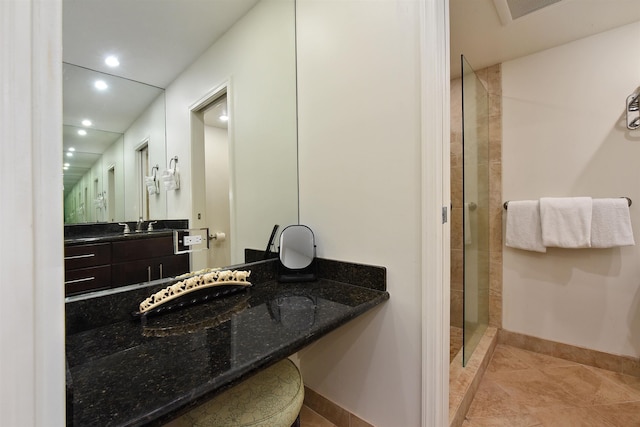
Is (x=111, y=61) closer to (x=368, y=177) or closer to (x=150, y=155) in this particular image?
(x=150, y=155)

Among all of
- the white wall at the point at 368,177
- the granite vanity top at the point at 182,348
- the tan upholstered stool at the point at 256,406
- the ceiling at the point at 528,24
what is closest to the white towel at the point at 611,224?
the ceiling at the point at 528,24

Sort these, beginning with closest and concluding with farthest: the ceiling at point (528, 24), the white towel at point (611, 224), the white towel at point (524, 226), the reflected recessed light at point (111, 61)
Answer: the reflected recessed light at point (111, 61)
the ceiling at point (528, 24)
the white towel at point (611, 224)
the white towel at point (524, 226)

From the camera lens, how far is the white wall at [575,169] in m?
1.70

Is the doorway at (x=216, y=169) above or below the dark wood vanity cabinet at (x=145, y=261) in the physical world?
above

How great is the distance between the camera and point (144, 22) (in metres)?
0.94

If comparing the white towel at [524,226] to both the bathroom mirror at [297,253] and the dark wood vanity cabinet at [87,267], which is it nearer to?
the bathroom mirror at [297,253]

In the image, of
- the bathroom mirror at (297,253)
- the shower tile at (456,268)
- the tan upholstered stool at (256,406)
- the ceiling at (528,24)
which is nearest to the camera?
the tan upholstered stool at (256,406)

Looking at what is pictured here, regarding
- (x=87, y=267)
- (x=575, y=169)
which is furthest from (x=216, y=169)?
(x=575, y=169)

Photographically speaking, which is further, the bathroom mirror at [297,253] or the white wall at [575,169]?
the white wall at [575,169]

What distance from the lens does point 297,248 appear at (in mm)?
A: 1315

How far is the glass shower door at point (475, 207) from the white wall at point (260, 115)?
103 centimetres

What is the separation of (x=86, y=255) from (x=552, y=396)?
2.38m

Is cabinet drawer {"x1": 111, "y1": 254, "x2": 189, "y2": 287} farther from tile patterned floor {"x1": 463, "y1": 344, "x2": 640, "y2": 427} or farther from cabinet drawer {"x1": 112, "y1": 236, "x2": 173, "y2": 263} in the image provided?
tile patterned floor {"x1": 463, "y1": 344, "x2": 640, "y2": 427}

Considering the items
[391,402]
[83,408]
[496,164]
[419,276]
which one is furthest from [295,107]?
[496,164]
